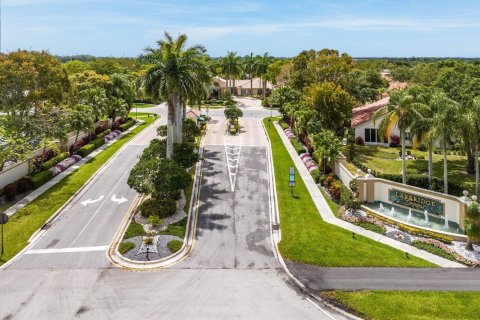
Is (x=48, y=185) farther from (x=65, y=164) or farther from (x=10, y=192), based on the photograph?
(x=65, y=164)

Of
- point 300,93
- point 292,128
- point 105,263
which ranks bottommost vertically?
point 105,263

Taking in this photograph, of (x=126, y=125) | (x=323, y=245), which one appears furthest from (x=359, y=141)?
(x=126, y=125)

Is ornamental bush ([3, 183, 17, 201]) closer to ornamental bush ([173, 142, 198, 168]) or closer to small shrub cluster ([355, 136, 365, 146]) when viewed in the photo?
ornamental bush ([173, 142, 198, 168])

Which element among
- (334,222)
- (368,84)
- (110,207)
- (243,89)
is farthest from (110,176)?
(243,89)

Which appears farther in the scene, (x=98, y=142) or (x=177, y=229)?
(x=98, y=142)

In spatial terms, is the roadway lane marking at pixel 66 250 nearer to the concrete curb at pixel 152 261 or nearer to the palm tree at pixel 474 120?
the concrete curb at pixel 152 261

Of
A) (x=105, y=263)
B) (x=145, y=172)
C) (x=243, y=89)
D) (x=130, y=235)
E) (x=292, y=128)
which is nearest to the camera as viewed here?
(x=105, y=263)

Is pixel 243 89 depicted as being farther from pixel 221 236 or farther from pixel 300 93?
pixel 221 236
